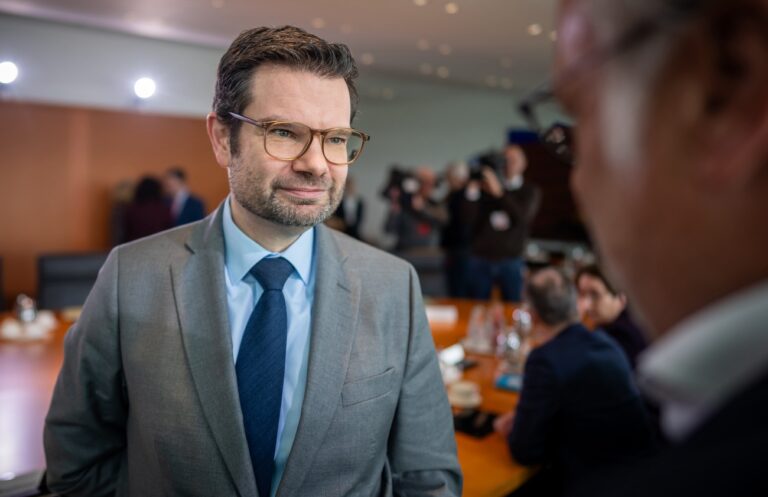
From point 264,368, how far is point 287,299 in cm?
15

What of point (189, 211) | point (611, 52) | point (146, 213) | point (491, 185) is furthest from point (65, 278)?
point (611, 52)

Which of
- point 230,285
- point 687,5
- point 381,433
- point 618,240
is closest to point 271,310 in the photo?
point 230,285

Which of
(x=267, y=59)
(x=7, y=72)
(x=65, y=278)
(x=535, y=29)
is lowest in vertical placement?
(x=65, y=278)

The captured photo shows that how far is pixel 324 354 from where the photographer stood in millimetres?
1081

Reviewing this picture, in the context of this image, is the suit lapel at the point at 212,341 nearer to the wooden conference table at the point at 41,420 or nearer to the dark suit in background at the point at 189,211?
the wooden conference table at the point at 41,420

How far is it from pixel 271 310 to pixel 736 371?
33.1 inches

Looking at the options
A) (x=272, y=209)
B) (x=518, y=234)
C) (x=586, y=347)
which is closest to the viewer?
(x=272, y=209)

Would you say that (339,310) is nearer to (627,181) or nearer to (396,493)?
(396,493)

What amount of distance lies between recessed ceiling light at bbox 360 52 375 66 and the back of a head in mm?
5860

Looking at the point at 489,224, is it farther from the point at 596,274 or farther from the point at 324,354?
the point at 324,354

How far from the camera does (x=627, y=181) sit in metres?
0.46

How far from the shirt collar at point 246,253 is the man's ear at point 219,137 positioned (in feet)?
0.28

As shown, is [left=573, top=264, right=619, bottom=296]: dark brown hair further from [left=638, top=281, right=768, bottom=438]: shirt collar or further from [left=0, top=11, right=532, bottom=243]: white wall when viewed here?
[left=0, top=11, right=532, bottom=243]: white wall

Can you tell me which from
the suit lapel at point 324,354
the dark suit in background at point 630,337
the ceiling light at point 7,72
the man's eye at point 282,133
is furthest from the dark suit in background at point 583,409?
the ceiling light at point 7,72
